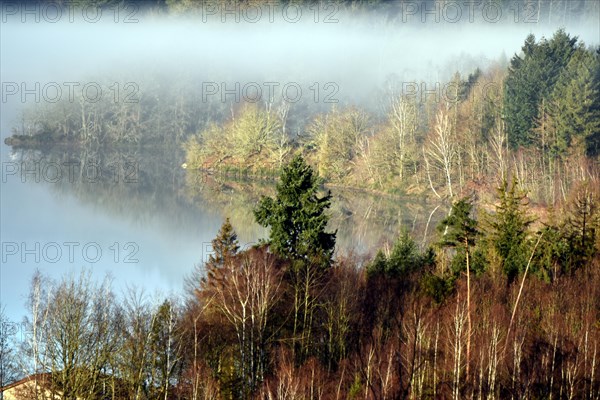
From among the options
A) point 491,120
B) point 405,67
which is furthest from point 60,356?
point 405,67

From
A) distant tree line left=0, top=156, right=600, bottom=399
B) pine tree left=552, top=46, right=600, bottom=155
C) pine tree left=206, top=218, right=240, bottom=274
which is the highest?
pine tree left=552, top=46, right=600, bottom=155

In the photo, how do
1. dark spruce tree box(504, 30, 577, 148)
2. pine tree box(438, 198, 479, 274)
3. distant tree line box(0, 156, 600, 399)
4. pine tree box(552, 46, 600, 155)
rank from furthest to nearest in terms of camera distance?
dark spruce tree box(504, 30, 577, 148), pine tree box(552, 46, 600, 155), pine tree box(438, 198, 479, 274), distant tree line box(0, 156, 600, 399)

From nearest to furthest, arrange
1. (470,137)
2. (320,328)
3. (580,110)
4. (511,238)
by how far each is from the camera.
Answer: (320,328), (511,238), (580,110), (470,137)

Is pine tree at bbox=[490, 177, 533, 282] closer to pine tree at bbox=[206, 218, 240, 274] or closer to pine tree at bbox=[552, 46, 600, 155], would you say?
pine tree at bbox=[206, 218, 240, 274]

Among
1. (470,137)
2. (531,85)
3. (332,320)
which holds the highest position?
(531,85)

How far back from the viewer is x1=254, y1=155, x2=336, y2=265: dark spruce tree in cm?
2436

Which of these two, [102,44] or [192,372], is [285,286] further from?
[102,44]

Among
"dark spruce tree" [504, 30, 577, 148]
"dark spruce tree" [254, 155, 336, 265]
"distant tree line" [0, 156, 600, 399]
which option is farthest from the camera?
"dark spruce tree" [504, 30, 577, 148]

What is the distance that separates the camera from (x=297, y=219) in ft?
81.4

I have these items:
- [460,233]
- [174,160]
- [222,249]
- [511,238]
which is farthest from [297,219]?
[174,160]

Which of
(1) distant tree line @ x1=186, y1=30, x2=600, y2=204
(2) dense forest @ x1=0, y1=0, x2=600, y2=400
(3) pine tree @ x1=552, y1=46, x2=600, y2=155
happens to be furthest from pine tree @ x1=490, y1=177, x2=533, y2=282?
(3) pine tree @ x1=552, y1=46, x2=600, y2=155

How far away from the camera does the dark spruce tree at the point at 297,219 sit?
24359mm

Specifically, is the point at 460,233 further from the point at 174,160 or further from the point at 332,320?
the point at 174,160

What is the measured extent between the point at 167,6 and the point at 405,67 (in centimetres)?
7405
